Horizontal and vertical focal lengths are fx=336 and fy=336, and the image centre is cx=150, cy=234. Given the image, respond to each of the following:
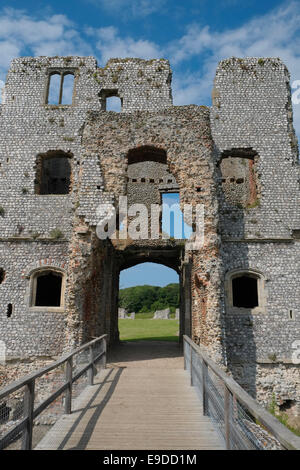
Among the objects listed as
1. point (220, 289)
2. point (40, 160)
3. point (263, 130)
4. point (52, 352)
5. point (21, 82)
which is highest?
point (21, 82)

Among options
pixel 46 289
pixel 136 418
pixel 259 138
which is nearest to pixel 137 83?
pixel 259 138

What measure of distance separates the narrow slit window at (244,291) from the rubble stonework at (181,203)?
2.61m

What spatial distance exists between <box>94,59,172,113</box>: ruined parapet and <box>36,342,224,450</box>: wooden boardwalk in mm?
11381

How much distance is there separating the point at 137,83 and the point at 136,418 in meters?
14.0

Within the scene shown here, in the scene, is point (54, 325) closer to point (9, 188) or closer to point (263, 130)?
point (9, 188)

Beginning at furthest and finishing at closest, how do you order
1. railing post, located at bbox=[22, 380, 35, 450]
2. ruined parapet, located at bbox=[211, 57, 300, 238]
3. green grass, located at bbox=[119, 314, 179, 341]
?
1. green grass, located at bbox=[119, 314, 179, 341]
2. ruined parapet, located at bbox=[211, 57, 300, 238]
3. railing post, located at bbox=[22, 380, 35, 450]

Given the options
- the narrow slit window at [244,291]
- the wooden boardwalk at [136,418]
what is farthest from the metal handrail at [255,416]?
the narrow slit window at [244,291]

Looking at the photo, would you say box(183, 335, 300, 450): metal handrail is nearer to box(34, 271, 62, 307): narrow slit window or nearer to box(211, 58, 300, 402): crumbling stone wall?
box(211, 58, 300, 402): crumbling stone wall

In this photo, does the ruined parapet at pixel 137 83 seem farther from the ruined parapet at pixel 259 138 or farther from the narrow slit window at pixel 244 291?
the narrow slit window at pixel 244 291

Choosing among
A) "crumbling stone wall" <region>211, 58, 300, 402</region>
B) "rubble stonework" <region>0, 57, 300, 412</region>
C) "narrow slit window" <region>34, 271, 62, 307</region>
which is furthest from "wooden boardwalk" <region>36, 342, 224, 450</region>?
"narrow slit window" <region>34, 271, 62, 307</region>

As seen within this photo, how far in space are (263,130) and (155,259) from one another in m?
9.96

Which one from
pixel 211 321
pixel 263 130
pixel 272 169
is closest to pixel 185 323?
pixel 211 321

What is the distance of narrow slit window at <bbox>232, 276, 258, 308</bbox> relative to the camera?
16.2 metres
